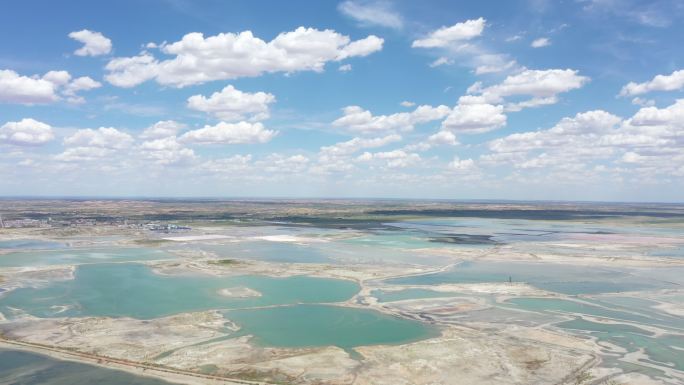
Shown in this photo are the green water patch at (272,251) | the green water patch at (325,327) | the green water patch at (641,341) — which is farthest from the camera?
the green water patch at (272,251)

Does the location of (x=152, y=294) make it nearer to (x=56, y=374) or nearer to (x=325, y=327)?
(x=325, y=327)

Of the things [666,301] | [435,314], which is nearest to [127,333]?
[435,314]

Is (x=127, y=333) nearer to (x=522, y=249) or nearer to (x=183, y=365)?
(x=183, y=365)

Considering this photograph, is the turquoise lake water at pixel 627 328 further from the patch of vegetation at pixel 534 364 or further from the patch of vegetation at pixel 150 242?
the patch of vegetation at pixel 150 242

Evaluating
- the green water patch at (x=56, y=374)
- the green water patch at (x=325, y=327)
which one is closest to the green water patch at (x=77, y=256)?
the green water patch at (x=325, y=327)

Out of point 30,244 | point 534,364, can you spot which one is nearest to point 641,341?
point 534,364

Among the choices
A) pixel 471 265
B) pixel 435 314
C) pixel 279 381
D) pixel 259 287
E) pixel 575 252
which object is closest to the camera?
pixel 279 381
